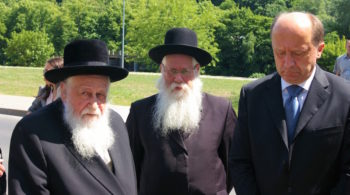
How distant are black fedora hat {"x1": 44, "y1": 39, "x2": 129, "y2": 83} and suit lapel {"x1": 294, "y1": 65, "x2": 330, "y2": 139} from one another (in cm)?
113

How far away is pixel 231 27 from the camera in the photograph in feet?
173

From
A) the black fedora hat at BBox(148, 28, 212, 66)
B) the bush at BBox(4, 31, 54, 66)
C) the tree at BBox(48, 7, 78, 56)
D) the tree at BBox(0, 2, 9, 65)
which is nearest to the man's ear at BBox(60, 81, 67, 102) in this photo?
the black fedora hat at BBox(148, 28, 212, 66)

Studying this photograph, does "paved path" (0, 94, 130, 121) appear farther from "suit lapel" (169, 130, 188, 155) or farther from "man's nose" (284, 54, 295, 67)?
"man's nose" (284, 54, 295, 67)

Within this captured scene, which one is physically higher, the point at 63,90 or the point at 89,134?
the point at 63,90

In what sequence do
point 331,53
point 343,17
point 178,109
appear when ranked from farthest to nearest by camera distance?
point 343,17 → point 331,53 → point 178,109

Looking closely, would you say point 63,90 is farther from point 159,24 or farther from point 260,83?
point 159,24

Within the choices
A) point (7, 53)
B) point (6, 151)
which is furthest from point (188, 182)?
point (7, 53)

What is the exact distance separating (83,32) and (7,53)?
875 centimetres

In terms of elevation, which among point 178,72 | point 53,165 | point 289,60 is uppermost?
point 289,60

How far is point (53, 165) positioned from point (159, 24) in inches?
1674

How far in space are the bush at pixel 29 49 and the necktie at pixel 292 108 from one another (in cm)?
4599

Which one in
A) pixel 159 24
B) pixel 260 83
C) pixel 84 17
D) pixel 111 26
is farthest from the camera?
pixel 84 17

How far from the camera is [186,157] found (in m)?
3.75

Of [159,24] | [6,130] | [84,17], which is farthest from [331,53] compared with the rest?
[84,17]
